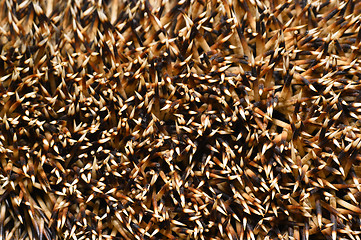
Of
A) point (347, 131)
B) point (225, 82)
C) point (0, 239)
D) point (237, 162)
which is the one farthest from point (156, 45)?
point (0, 239)

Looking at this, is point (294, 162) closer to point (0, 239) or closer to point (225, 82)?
point (225, 82)

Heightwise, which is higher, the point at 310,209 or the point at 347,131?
the point at 347,131

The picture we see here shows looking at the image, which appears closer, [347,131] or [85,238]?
[347,131]

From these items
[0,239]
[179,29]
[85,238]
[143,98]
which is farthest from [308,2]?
[0,239]

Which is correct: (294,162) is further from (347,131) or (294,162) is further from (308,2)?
A: (308,2)

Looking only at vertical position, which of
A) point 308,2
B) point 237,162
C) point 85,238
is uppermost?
point 308,2

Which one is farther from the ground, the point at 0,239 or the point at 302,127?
the point at 302,127
